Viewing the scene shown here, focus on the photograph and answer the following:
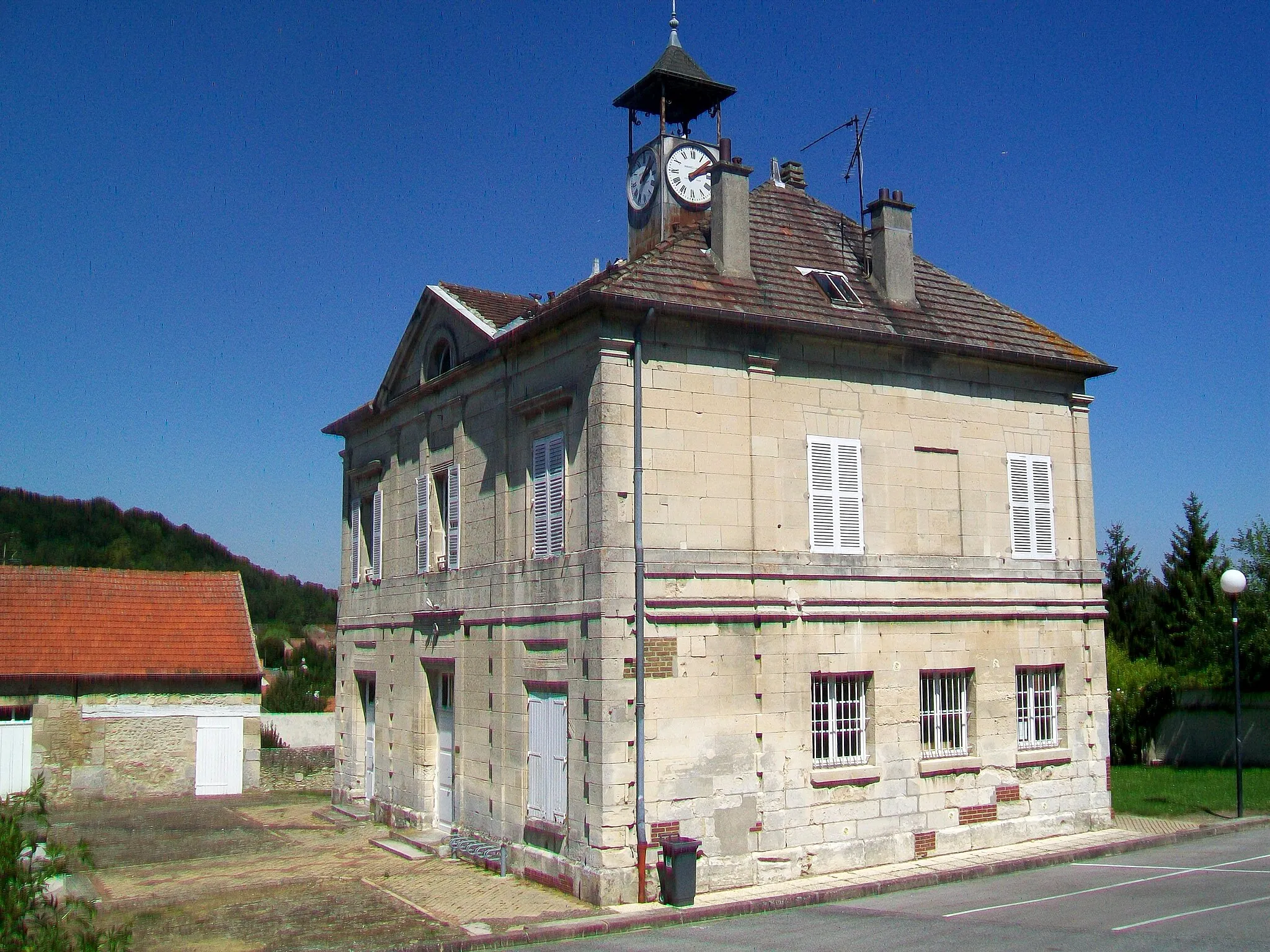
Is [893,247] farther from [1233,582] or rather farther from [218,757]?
[218,757]

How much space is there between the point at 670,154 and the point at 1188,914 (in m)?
13.2

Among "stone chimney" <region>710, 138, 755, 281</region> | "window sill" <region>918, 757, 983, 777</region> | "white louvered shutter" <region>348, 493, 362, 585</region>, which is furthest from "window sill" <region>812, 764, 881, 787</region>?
"white louvered shutter" <region>348, 493, 362, 585</region>

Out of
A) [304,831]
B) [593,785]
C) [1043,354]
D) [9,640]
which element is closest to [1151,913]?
[593,785]

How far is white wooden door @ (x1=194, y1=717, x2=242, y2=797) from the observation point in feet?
81.4

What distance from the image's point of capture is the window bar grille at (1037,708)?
56.4ft

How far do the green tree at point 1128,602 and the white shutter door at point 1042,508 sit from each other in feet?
73.1

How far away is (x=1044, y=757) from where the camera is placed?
17031 millimetres

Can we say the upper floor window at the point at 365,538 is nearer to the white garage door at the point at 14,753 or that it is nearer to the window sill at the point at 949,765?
the white garage door at the point at 14,753

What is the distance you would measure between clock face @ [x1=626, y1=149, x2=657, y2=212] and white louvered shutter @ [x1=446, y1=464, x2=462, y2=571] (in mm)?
5557

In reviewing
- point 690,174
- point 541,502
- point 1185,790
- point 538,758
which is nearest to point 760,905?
point 538,758

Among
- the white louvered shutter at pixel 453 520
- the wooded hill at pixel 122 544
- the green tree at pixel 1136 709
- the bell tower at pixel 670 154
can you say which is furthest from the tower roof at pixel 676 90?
the wooded hill at pixel 122 544

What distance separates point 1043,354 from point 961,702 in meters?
5.71

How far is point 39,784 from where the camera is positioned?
6.48 meters

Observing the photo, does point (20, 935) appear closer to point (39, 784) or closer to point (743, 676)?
point (39, 784)
